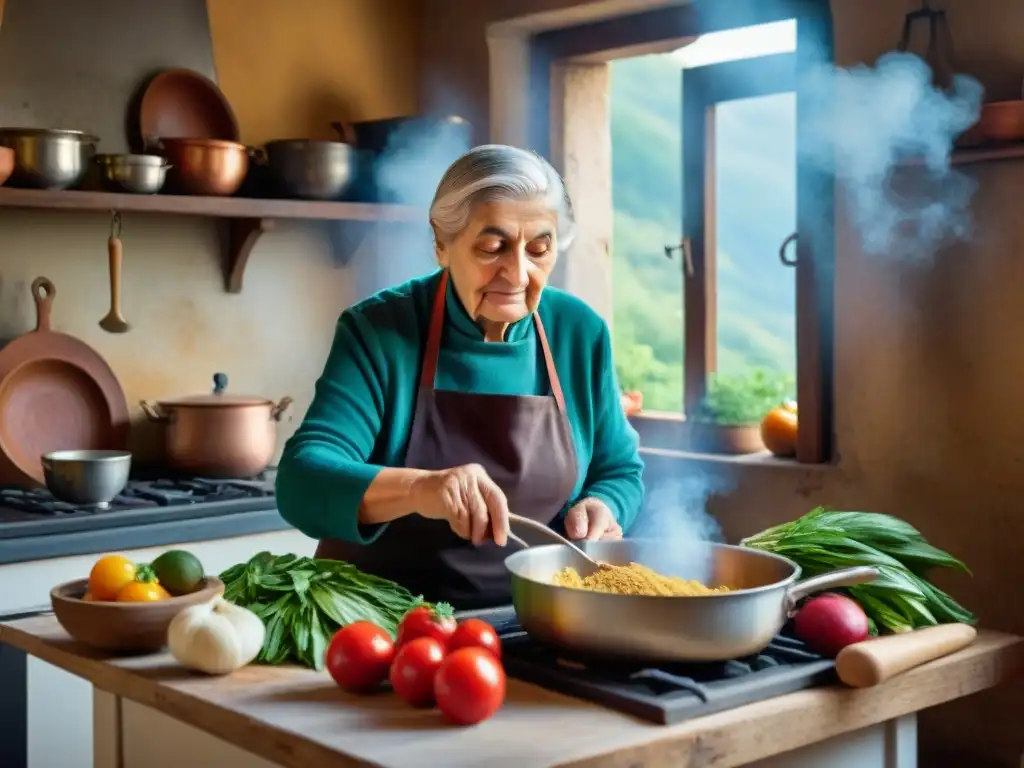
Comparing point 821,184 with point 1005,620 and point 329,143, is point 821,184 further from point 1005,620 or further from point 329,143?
point 329,143

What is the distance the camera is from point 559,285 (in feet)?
13.4

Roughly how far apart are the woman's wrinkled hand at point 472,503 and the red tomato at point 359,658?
0.27 metres

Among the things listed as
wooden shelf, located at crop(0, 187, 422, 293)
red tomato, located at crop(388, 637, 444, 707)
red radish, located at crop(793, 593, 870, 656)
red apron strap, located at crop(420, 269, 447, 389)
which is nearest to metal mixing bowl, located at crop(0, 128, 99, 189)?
wooden shelf, located at crop(0, 187, 422, 293)

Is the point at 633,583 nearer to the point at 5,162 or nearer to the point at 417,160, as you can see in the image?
the point at 5,162

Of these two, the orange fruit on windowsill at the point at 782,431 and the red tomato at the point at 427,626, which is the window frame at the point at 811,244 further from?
the red tomato at the point at 427,626

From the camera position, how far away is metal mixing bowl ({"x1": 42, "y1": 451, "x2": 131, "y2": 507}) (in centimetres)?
317

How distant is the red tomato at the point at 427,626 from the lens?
5.50 feet

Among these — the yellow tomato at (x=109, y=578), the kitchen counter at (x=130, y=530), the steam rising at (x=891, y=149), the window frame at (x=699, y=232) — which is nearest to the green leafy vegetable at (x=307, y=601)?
the yellow tomato at (x=109, y=578)

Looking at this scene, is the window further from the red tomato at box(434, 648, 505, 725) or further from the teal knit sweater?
the red tomato at box(434, 648, 505, 725)

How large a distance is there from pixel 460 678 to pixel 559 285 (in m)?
2.66

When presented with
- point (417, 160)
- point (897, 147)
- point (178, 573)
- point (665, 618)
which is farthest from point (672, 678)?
point (417, 160)

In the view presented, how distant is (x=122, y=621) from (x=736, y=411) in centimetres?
215

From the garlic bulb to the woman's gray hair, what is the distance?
0.81 metres

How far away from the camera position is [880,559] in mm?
2021
